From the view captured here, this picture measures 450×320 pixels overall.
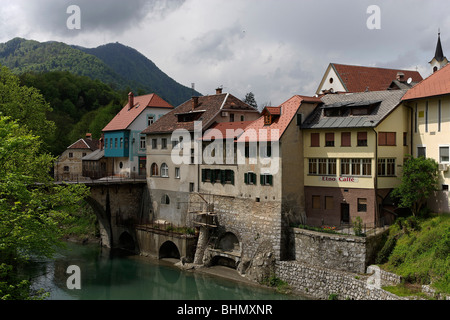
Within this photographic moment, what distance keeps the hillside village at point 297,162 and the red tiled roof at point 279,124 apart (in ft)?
0.31

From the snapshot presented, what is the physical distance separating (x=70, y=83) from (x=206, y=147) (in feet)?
221

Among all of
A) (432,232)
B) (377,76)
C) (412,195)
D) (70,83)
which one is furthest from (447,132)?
(70,83)

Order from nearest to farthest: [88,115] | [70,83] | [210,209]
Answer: [210,209], [88,115], [70,83]

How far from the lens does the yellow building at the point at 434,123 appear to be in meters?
30.2

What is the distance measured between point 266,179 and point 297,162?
2691 millimetres

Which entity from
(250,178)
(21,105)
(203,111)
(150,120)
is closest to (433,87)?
(250,178)

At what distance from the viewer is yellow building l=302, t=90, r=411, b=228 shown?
106 ft

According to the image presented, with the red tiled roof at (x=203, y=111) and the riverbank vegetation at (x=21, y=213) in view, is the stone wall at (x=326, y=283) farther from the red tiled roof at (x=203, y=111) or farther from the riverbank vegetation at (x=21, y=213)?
the red tiled roof at (x=203, y=111)

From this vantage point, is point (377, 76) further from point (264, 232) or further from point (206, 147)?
point (264, 232)

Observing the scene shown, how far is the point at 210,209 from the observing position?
133 feet

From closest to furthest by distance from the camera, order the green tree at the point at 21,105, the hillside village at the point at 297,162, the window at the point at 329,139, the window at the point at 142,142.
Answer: the hillside village at the point at 297,162
the window at the point at 329,139
the green tree at the point at 21,105
the window at the point at 142,142

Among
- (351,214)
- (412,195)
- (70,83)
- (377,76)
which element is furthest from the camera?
(70,83)

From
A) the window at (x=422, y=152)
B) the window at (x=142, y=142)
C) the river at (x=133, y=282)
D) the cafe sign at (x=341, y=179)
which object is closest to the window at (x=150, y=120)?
the window at (x=142, y=142)

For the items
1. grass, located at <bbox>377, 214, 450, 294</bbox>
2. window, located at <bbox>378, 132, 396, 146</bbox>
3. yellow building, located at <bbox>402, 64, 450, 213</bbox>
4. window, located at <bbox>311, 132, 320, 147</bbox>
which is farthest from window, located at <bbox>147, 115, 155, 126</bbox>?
grass, located at <bbox>377, 214, 450, 294</bbox>
